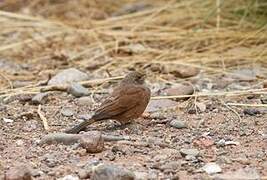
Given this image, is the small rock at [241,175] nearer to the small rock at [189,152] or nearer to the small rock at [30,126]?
the small rock at [189,152]

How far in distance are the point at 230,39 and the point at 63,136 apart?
1.98 m

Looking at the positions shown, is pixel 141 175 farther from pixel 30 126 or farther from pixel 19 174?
pixel 30 126

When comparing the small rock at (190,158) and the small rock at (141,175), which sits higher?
the small rock at (141,175)

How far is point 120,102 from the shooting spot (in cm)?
317

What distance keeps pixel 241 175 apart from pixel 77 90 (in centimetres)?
143

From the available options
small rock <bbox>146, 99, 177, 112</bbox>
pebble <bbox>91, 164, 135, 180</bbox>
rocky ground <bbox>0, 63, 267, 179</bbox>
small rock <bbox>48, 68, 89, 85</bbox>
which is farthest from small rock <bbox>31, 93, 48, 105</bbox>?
pebble <bbox>91, 164, 135, 180</bbox>

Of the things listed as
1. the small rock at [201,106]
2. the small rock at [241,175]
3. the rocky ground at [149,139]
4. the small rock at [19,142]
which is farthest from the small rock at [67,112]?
the small rock at [241,175]

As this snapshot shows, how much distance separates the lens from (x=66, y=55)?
183 inches

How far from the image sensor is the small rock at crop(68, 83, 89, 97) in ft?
12.3

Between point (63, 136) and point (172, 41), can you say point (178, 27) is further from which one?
point (63, 136)

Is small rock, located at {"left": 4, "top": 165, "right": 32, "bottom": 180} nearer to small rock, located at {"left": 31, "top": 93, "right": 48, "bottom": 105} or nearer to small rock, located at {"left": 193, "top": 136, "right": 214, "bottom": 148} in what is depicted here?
small rock, located at {"left": 193, "top": 136, "right": 214, "bottom": 148}

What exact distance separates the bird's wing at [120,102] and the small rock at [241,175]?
717 millimetres

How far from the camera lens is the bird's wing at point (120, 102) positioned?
3121mm

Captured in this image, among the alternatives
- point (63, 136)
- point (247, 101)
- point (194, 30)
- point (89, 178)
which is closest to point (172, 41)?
point (194, 30)
